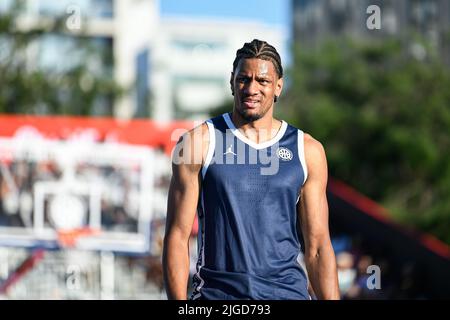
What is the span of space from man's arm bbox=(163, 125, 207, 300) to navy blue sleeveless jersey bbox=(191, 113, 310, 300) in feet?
0.14

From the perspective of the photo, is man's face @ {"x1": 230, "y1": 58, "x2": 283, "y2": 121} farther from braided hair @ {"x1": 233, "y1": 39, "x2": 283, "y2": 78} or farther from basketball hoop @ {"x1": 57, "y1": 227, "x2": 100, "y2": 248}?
basketball hoop @ {"x1": 57, "y1": 227, "x2": 100, "y2": 248}

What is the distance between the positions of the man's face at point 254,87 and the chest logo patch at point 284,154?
16 cm

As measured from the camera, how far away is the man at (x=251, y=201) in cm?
458

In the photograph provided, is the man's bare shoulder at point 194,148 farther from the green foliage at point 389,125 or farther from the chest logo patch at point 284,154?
the green foliage at point 389,125

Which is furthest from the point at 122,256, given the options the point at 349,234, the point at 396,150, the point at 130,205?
the point at 396,150

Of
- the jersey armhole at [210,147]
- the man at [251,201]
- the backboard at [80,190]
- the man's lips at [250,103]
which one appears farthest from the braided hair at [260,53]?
the backboard at [80,190]

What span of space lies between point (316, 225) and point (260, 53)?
75 centimetres

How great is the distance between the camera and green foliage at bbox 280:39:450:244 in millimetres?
24859

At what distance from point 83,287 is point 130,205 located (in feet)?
6.29

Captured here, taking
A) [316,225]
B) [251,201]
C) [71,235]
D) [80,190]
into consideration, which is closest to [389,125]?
[80,190]

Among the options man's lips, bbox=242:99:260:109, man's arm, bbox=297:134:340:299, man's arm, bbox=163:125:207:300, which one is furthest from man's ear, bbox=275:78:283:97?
man's arm, bbox=163:125:207:300

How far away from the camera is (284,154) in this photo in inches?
184

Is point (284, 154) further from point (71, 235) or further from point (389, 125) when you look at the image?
point (389, 125)

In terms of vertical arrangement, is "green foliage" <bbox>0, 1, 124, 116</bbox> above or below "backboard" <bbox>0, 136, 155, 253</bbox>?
above
